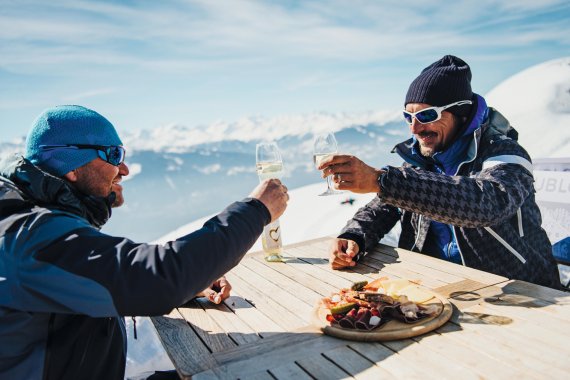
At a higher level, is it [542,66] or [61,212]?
[542,66]

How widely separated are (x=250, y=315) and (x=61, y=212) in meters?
1.08

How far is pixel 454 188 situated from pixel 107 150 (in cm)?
184

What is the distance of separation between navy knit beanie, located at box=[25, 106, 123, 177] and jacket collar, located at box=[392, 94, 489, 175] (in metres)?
2.31

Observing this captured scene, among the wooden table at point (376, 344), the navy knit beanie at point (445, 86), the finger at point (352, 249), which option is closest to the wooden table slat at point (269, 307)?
the wooden table at point (376, 344)

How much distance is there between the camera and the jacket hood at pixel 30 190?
67.8 inches

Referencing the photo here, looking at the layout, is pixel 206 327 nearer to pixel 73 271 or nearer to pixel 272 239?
pixel 73 271

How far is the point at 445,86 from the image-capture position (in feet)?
10.9

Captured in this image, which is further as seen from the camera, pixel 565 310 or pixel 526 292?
pixel 526 292

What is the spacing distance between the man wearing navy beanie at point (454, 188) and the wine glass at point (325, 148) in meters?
0.16

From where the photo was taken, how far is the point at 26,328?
1.72m

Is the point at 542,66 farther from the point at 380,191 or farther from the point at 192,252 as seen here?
the point at 192,252

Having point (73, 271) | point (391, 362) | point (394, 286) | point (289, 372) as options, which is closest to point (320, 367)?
point (289, 372)

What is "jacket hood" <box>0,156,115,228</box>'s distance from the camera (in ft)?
5.65

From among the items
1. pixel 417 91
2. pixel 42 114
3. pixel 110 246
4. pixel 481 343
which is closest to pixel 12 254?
pixel 110 246
